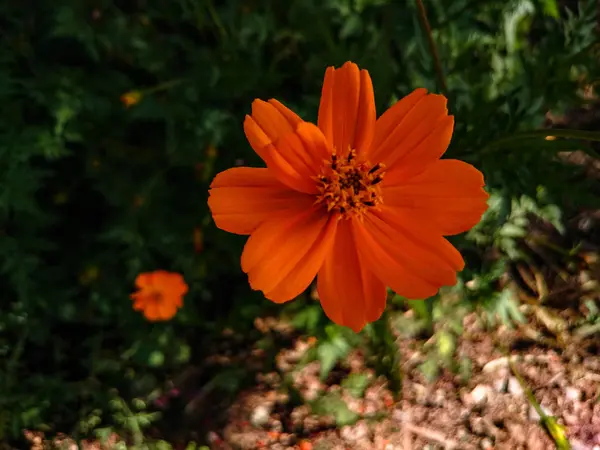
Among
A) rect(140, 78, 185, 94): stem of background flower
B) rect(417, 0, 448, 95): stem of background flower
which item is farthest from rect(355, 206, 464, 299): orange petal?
rect(140, 78, 185, 94): stem of background flower

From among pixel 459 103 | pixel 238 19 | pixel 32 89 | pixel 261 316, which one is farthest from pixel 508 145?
pixel 32 89

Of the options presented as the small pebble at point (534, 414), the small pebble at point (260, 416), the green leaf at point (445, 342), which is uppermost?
the green leaf at point (445, 342)

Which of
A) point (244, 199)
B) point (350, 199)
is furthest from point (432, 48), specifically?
point (244, 199)

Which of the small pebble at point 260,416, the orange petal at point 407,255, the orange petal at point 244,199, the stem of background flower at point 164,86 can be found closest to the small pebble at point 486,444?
the small pebble at point 260,416

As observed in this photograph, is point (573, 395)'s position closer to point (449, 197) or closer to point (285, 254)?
point (449, 197)

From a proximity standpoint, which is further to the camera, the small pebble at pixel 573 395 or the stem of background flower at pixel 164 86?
the small pebble at pixel 573 395

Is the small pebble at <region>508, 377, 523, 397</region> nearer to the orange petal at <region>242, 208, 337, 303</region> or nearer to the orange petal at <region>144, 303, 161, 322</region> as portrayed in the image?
the orange petal at <region>144, 303, 161, 322</region>

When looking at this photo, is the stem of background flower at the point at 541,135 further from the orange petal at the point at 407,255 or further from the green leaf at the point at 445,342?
the green leaf at the point at 445,342

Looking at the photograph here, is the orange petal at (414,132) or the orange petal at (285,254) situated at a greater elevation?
the orange petal at (414,132)
